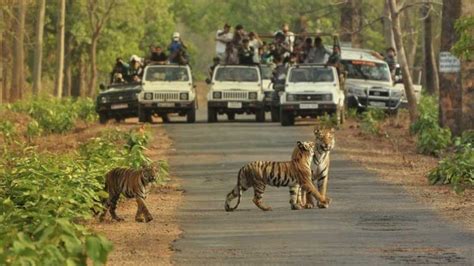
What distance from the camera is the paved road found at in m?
13.8

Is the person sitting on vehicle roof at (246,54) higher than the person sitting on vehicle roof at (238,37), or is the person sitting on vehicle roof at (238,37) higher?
the person sitting on vehicle roof at (238,37)

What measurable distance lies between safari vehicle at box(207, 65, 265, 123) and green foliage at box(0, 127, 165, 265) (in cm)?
1822

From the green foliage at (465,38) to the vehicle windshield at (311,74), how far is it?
61.8 feet

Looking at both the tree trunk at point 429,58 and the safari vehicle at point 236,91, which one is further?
the tree trunk at point 429,58

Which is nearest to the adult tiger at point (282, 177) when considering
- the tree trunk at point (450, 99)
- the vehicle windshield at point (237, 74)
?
the tree trunk at point (450, 99)

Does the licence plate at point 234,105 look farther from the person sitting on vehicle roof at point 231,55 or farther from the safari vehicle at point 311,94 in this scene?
the safari vehicle at point 311,94

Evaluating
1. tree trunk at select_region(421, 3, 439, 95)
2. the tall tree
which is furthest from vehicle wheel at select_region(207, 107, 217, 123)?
the tall tree

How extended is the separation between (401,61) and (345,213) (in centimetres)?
Answer: 1974

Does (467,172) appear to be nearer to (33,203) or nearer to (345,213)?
(345,213)

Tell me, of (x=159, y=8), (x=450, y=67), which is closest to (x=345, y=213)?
(x=450, y=67)

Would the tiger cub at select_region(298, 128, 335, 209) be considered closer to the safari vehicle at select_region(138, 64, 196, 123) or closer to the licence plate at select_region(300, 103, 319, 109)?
the licence plate at select_region(300, 103, 319, 109)

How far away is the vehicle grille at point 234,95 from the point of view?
42.7 meters

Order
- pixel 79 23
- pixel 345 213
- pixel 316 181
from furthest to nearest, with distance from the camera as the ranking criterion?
pixel 79 23 → pixel 316 181 → pixel 345 213

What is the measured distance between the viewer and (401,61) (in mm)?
37594
